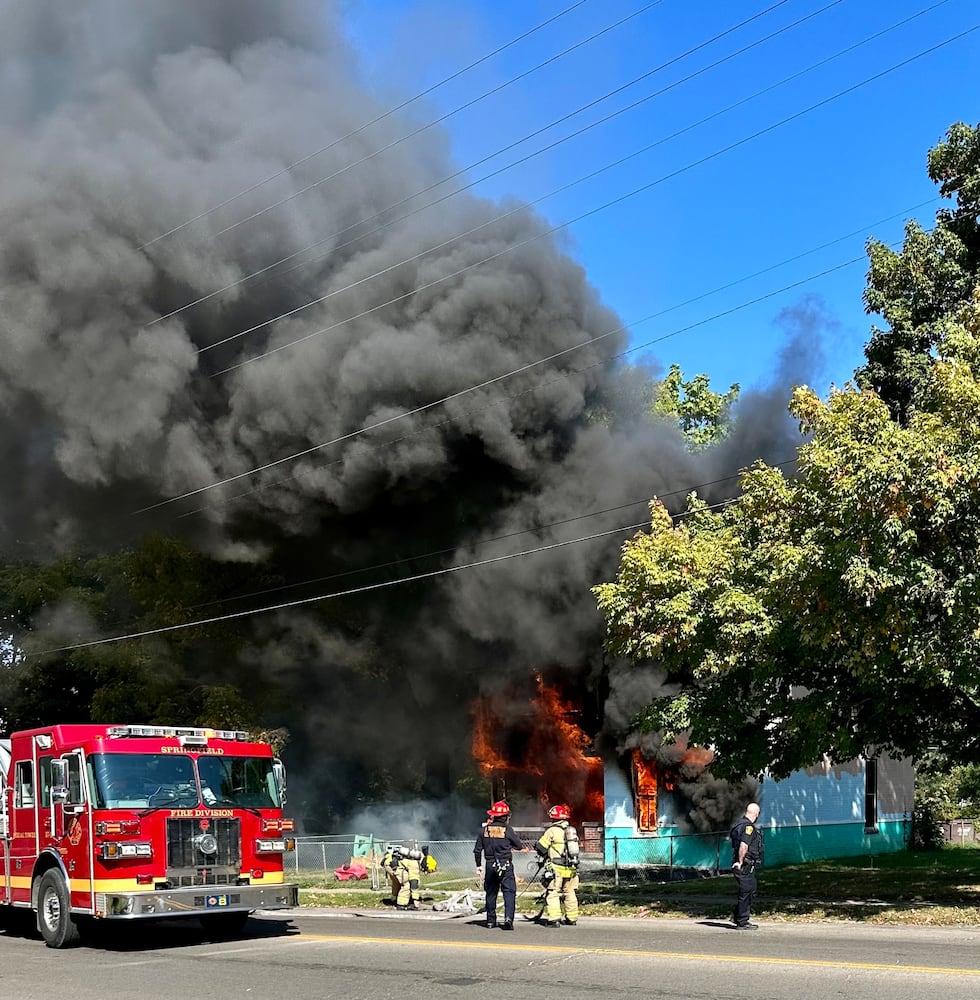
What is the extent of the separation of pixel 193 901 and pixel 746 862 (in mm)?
5575

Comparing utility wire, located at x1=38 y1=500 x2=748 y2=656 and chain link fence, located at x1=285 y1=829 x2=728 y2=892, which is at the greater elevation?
utility wire, located at x1=38 y1=500 x2=748 y2=656

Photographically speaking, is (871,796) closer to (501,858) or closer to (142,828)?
(501,858)

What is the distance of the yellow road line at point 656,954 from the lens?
867 cm

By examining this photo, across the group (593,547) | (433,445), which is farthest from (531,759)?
(433,445)

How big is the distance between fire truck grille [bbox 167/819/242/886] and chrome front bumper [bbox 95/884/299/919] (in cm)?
11

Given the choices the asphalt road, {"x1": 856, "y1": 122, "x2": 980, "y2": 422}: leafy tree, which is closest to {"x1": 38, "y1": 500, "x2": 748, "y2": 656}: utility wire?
{"x1": 856, "y1": 122, "x2": 980, "y2": 422}: leafy tree

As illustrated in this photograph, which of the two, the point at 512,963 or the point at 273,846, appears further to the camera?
the point at 273,846

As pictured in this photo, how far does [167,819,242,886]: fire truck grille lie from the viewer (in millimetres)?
11383

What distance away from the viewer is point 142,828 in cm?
1123

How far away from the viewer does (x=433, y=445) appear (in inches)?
856

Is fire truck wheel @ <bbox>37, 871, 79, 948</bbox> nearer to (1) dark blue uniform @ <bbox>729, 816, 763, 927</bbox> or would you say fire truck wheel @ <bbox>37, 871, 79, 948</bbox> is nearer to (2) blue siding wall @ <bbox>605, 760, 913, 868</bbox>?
(1) dark blue uniform @ <bbox>729, 816, 763, 927</bbox>

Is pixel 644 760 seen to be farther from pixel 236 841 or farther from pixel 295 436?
pixel 236 841

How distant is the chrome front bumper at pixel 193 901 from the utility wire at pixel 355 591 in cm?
881

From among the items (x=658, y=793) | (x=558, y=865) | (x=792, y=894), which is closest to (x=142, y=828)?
(x=558, y=865)
